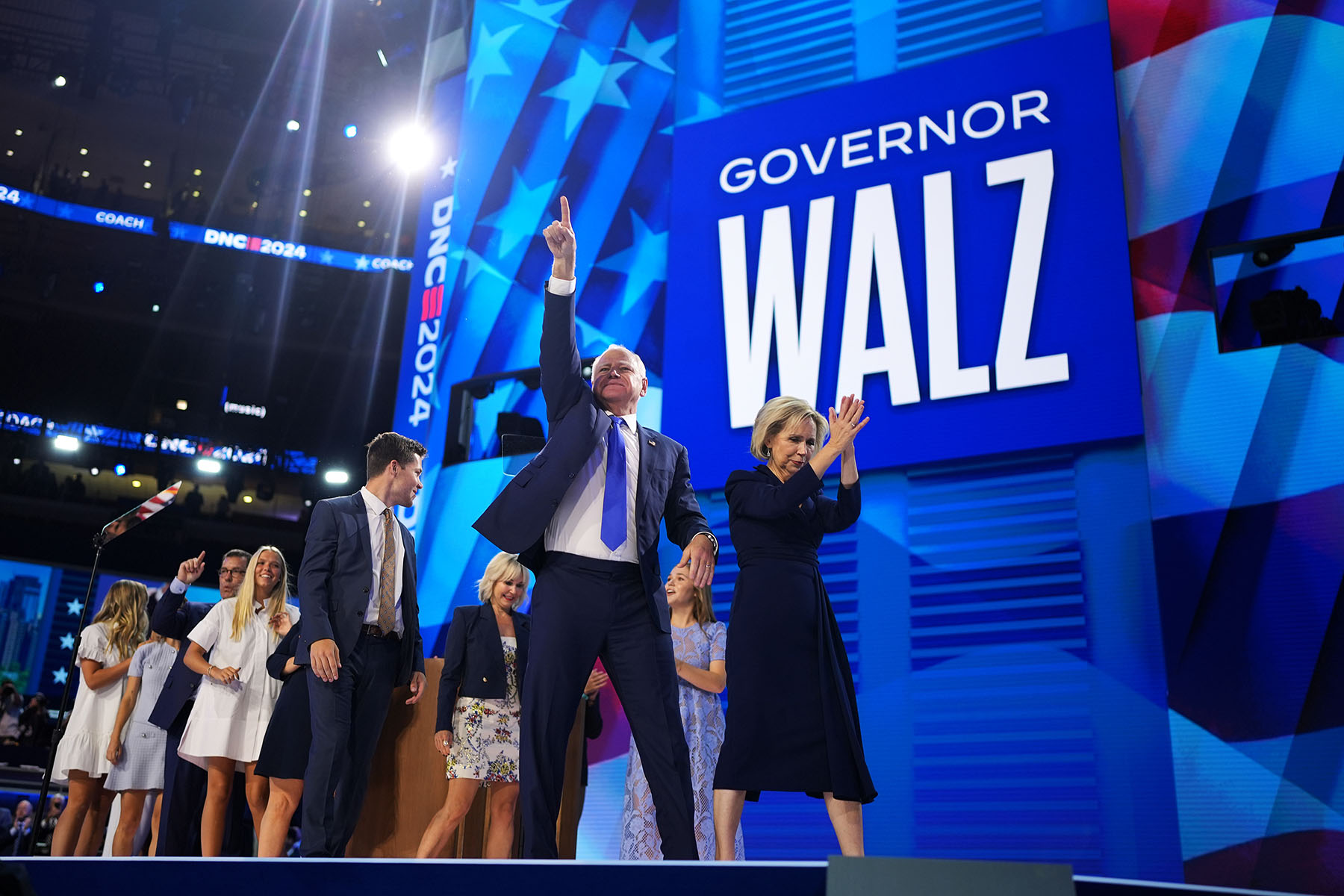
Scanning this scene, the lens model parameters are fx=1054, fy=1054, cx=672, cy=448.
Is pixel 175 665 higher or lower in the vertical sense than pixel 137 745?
higher

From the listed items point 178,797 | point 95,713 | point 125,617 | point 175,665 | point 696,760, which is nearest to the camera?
point 696,760

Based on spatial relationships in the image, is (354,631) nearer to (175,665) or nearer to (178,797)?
(175,665)

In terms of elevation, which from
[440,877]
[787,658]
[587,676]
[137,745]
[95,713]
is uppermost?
[787,658]

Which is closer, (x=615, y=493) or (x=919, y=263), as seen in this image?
(x=615, y=493)

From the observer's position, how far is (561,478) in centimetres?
286

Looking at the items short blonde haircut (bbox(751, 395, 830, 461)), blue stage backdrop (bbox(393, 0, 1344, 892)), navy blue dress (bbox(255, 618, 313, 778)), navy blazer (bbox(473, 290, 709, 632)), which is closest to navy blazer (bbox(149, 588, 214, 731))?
navy blue dress (bbox(255, 618, 313, 778))

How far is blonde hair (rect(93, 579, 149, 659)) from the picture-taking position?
5.68 m

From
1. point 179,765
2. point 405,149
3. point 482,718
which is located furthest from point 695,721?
point 405,149

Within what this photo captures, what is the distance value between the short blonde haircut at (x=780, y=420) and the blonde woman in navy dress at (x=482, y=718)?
1.42 meters

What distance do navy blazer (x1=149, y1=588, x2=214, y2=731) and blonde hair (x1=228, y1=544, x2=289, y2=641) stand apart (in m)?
0.21

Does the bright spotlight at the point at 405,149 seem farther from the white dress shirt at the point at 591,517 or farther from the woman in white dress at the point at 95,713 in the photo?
the white dress shirt at the point at 591,517

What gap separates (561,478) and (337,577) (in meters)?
1.38

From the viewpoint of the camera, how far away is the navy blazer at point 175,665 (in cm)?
504

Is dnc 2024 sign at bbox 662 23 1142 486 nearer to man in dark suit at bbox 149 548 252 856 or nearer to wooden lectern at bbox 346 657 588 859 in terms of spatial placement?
wooden lectern at bbox 346 657 588 859
